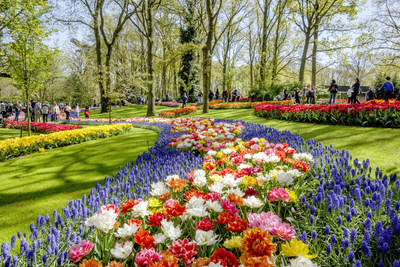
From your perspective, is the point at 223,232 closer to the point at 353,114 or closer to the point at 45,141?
the point at 353,114

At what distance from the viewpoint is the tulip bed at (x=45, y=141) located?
783 centimetres

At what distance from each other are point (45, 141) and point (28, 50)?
14.8 feet

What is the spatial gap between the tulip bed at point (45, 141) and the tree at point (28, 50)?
3.28 m

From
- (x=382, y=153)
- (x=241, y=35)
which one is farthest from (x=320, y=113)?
(x=241, y=35)

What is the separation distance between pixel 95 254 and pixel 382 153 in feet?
18.2

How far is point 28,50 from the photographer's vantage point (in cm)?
1030

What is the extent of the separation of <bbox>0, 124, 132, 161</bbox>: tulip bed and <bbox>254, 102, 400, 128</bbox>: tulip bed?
27.0 feet

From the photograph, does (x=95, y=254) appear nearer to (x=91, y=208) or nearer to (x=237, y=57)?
(x=91, y=208)

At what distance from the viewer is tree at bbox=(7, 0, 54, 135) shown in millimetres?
10164

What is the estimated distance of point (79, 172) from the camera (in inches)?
207

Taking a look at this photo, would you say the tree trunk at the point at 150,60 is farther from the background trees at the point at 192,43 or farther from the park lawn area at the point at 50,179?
the park lawn area at the point at 50,179

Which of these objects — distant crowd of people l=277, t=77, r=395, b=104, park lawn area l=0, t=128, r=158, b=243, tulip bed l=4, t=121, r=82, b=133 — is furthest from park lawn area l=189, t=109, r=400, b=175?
tulip bed l=4, t=121, r=82, b=133

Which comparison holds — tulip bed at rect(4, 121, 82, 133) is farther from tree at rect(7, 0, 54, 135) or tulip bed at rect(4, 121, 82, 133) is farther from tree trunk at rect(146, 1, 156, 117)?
tree trunk at rect(146, 1, 156, 117)

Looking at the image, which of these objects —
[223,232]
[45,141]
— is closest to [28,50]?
[45,141]
